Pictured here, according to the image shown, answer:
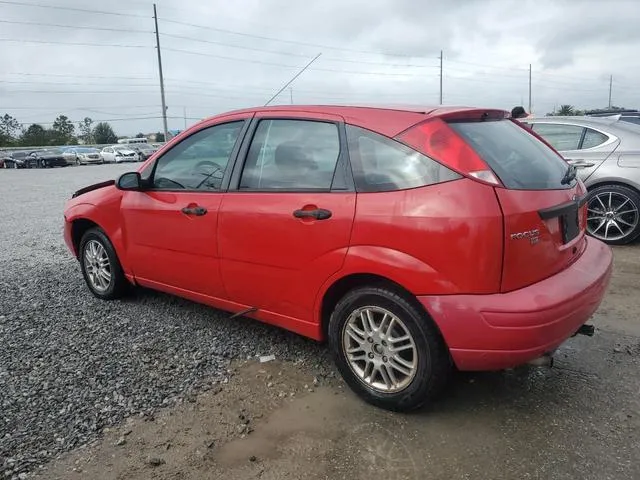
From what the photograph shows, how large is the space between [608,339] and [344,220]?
2.36 meters

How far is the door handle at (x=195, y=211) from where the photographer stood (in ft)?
12.0

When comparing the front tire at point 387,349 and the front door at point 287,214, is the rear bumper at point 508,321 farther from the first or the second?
the front door at point 287,214

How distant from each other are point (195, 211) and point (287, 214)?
0.89 m

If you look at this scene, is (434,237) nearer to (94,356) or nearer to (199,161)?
(199,161)

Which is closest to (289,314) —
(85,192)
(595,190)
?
(85,192)

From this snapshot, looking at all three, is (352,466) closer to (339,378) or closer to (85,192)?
(339,378)

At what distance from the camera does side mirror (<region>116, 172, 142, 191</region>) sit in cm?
413

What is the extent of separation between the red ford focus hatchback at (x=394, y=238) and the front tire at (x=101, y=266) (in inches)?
42.4

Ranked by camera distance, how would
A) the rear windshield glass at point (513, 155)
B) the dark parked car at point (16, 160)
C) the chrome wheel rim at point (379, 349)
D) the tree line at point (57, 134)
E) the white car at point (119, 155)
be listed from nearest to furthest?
the rear windshield glass at point (513, 155), the chrome wheel rim at point (379, 349), the dark parked car at point (16, 160), the white car at point (119, 155), the tree line at point (57, 134)

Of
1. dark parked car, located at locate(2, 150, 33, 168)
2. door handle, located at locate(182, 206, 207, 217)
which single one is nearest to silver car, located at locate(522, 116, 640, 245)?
door handle, located at locate(182, 206, 207, 217)

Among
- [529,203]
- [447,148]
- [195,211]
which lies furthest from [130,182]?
[529,203]

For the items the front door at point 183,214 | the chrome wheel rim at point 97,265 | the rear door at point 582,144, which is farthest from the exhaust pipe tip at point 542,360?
the rear door at point 582,144

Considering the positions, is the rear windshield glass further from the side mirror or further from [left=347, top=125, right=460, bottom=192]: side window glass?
the side mirror

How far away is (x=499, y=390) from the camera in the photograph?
319 cm
